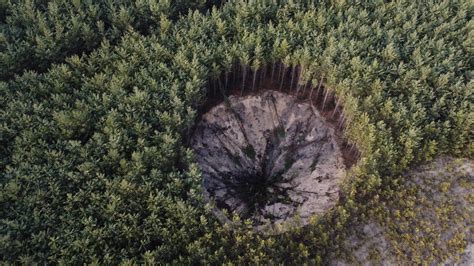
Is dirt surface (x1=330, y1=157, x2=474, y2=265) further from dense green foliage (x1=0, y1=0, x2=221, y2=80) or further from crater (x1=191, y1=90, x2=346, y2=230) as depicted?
dense green foliage (x1=0, y1=0, x2=221, y2=80)

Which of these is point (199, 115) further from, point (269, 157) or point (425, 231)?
point (425, 231)

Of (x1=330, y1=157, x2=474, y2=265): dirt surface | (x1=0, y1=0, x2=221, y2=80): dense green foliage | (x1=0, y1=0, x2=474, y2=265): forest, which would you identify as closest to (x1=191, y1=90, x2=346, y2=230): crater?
(x1=0, y1=0, x2=474, y2=265): forest

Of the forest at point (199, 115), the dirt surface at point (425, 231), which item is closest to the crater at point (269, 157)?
the forest at point (199, 115)

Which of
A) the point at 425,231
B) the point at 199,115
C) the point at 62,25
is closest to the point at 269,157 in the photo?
the point at 199,115

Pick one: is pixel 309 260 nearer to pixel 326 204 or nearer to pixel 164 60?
pixel 326 204

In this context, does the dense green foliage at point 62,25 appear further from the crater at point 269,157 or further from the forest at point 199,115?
the crater at point 269,157

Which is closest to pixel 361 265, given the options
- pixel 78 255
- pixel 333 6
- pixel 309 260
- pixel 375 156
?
pixel 309 260
